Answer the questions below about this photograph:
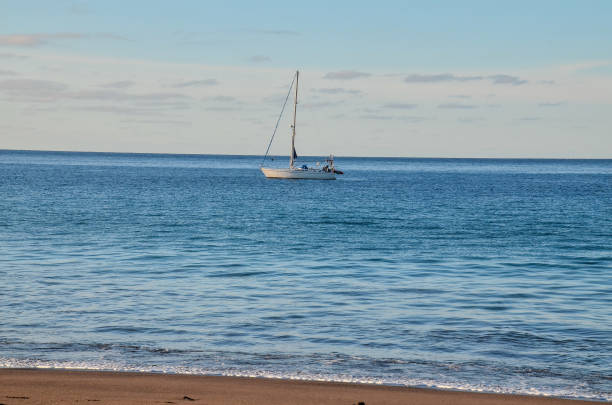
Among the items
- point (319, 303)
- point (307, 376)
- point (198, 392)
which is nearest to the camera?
point (198, 392)

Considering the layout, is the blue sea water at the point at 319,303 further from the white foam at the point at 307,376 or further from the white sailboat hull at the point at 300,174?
the white sailboat hull at the point at 300,174

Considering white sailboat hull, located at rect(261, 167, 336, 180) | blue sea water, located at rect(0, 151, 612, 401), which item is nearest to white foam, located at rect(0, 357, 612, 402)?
blue sea water, located at rect(0, 151, 612, 401)

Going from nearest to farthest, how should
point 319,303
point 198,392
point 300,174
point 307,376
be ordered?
point 198,392 → point 307,376 → point 319,303 → point 300,174

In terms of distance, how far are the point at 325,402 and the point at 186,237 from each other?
2852 centimetres

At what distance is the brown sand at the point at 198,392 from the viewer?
1023 centimetres

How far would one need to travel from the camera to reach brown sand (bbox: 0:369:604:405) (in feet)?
33.6

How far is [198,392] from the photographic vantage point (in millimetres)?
10703

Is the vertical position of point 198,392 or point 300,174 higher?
point 300,174

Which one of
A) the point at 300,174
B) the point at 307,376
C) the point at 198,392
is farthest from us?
the point at 300,174

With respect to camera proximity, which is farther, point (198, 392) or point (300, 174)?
point (300, 174)

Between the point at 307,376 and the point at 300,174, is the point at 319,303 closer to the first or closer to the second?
the point at 307,376

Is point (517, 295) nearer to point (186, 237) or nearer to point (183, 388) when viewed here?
point (183, 388)

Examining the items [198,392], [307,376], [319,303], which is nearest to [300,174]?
[319,303]

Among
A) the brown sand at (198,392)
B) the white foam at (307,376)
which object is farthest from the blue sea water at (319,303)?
the brown sand at (198,392)
